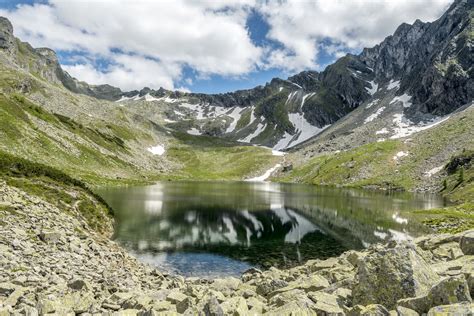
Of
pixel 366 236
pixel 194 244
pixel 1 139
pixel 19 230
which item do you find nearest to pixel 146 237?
pixel 194 244

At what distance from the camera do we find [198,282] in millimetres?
33875

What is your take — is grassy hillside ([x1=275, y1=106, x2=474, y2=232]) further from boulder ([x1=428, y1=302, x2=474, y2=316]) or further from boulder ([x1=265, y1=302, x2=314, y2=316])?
boulder ([x1=428, y1=302, x2=474, y2=316])

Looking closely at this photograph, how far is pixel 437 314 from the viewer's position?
10.6 m

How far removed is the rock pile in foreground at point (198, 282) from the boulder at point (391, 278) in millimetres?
41

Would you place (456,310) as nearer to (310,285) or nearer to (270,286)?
(310,285)

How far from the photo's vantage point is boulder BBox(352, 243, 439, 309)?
14.8 m

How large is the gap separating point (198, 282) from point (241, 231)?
95.9ft

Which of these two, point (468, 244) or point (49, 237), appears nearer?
point (468, 244)

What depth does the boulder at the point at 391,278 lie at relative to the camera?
14.8 m

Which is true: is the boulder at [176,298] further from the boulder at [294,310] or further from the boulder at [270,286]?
the boulder at [270,286]

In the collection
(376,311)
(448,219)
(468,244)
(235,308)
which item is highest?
(448,219)

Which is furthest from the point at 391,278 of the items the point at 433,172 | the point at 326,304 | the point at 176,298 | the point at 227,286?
the point at 433,172

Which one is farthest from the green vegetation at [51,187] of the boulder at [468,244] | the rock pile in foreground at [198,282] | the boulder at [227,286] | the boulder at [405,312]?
the boulder at [405,312]

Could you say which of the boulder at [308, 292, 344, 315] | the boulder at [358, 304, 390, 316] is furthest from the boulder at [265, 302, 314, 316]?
the boulder at [358, 304, 390, 316]
